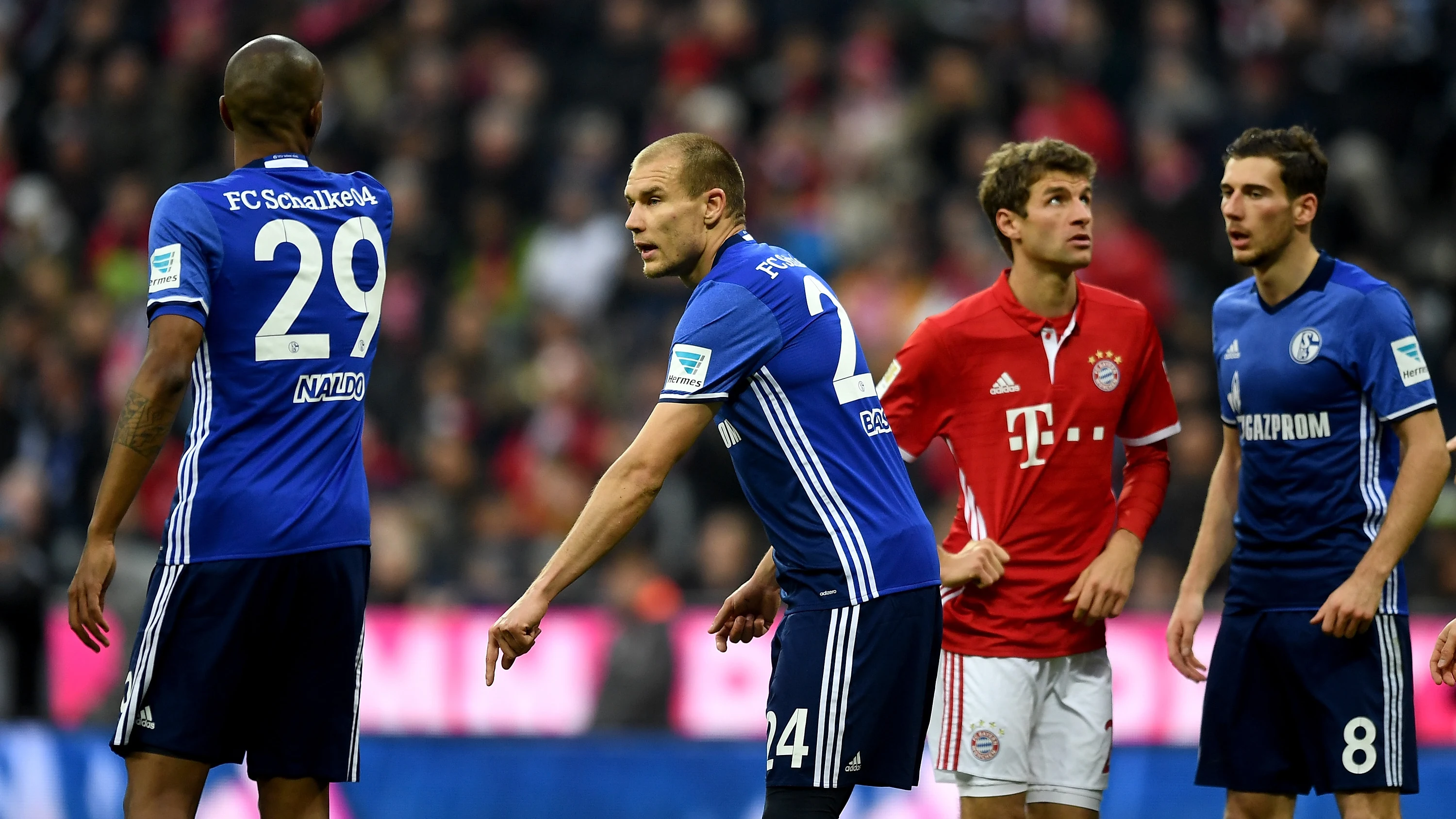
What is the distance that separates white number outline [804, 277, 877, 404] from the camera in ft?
14.8

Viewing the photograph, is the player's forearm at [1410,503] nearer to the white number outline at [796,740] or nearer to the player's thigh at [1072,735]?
the player's thigh at [1072,735]

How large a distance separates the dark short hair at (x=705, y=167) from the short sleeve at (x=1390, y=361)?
1977 mm

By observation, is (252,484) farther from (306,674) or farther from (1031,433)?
(1031,433)

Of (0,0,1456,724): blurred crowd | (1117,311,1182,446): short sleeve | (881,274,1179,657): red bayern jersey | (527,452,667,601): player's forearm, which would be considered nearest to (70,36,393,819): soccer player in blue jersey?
(527,452,667,601): player's forearm

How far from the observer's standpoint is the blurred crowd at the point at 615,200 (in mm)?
10914

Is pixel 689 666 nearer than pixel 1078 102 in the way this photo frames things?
Yes

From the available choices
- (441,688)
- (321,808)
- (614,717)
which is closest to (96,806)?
(441,688)

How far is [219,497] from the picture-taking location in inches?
177

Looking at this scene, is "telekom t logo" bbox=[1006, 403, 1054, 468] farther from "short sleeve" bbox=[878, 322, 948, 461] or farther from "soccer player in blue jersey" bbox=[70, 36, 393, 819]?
"soccer player in blue jersey" bbox=[70, 36, 393, 819]

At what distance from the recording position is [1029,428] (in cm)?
538

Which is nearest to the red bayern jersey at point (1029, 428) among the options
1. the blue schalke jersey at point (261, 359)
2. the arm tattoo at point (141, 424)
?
the blue schalke jersey at point (261, 359)

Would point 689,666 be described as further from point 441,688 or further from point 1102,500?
point 1102,500

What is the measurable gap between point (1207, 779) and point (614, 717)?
4.46 metres

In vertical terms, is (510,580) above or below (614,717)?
above
